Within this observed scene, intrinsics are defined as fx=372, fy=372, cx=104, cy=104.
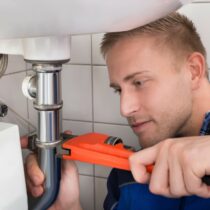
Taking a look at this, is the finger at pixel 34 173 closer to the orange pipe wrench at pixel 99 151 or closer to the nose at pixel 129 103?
the orange pipe wrench at pixel 99 151

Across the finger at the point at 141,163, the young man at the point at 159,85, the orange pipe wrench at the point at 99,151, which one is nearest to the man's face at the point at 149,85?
the young man at the point at 159,85

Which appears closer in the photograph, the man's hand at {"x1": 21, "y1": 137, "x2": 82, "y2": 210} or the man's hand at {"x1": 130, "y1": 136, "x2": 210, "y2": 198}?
the man's hand at {"x1": 130, "y1": 136, "x2": 210, "y2": 198}

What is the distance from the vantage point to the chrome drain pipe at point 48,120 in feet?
2.74

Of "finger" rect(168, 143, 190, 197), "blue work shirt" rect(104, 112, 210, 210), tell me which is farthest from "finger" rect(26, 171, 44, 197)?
"finger" rect(168, 143, 190, 197)

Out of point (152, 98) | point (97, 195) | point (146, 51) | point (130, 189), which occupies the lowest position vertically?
point (97, 195)

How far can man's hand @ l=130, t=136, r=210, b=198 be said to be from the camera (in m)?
0.63

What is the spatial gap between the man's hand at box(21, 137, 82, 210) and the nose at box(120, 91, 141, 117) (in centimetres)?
21

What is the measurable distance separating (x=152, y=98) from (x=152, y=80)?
0.15ft

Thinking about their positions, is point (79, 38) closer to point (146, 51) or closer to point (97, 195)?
point (146, 51)

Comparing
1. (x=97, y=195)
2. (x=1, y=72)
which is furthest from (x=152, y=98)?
(x=97, y=195)

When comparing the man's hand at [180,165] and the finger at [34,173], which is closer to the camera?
the man's hand at [180,165]

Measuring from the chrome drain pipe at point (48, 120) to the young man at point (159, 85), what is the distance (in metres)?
0.03

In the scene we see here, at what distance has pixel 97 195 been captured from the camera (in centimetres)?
138

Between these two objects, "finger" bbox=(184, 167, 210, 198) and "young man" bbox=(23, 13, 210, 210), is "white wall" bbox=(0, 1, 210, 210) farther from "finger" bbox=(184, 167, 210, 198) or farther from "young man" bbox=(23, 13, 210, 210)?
"finger" bbox=(184, 167, 210, 198)
